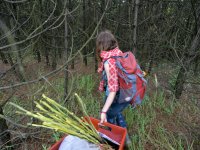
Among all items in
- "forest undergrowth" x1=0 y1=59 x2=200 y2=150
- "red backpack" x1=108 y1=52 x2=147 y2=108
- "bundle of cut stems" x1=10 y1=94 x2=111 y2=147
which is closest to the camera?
"bundle of cut stems" x1=10 y1=94 x2=111 y2=147

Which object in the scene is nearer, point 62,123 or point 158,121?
point 62,123

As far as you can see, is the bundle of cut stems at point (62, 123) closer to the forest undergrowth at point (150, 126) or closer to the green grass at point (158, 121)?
the forest undergrowth at point (150, 126)

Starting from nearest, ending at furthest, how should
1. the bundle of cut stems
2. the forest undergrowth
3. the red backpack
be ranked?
the bundle of cut stems < the red backpack < the forest undergrowth

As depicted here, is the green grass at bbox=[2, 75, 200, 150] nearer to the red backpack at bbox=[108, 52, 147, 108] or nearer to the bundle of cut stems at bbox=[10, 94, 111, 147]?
the red backpack at bbox=[108, 52, 147, 108]

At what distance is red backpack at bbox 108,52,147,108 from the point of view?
205cm

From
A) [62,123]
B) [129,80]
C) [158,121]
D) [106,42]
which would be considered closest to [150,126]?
[158,121]

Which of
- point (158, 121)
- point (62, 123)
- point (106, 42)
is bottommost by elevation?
point (158, 121)

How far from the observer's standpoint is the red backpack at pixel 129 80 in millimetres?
2055

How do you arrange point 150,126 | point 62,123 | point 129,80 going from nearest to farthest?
point 62,123 → point 129,80 → point 150,126

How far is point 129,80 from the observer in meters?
2.08

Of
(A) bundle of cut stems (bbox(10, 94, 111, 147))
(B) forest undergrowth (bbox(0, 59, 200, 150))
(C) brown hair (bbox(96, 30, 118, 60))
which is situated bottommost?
(B) forest undergrowth (bbox(0, 59, 200, 150))

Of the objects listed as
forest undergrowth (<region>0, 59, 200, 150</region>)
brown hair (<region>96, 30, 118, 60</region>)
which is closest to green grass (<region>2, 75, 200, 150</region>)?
forest undergrowth (<region>0, 59, 200, 150</region>)

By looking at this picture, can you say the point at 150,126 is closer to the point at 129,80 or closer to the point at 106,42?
the point at 129,80

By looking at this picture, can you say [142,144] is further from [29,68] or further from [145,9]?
[29,68]
